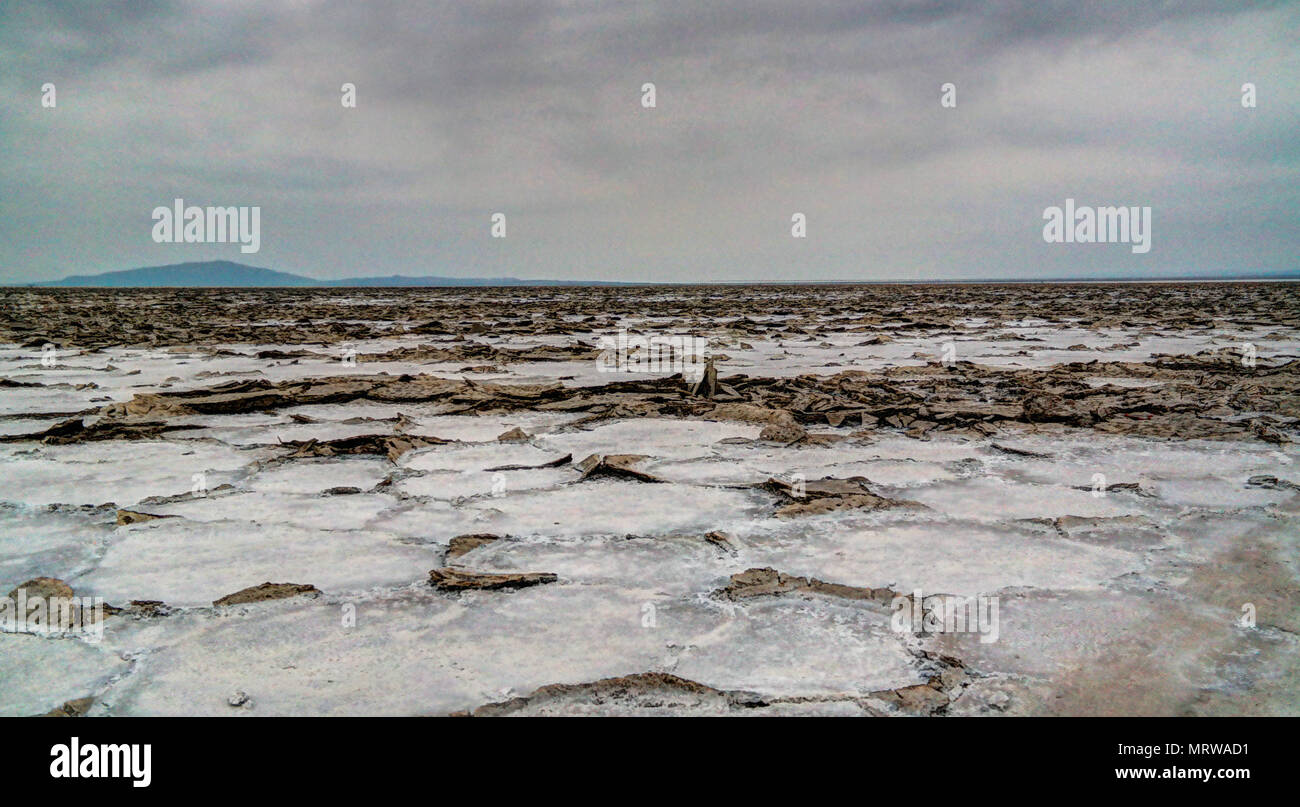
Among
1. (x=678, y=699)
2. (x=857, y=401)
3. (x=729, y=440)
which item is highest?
(x=857, y=401)

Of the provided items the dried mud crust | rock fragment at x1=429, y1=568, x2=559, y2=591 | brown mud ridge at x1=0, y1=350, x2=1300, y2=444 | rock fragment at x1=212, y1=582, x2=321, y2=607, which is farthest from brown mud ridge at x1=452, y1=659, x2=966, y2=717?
brown mud ridge at x1=0, y1=350, x2=1300, y2=444

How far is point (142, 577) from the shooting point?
2154mm

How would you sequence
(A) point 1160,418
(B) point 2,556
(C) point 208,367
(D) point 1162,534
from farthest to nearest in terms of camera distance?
(C) point 208,367 → (A) point 1160,418 → (D) point 1162,534 → (B) point 2,556

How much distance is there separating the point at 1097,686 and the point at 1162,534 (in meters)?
1.20

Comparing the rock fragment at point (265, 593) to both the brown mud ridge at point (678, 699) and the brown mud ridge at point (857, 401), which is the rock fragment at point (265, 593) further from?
the brown mud ridge at point (857, 401)

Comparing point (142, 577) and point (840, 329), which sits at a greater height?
point (840, 329)

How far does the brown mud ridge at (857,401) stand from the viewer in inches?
165

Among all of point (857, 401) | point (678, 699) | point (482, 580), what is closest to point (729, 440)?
point (857, 401)

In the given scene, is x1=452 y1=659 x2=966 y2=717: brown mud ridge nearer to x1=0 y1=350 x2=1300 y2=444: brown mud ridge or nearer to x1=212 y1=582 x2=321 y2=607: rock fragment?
x1=212 y1=582 x2=321 y2=607: rock fragment

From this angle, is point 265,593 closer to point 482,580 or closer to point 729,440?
point 482,580

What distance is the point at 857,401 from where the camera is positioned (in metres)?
4.99

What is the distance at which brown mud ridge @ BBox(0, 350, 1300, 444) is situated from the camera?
420 cm
